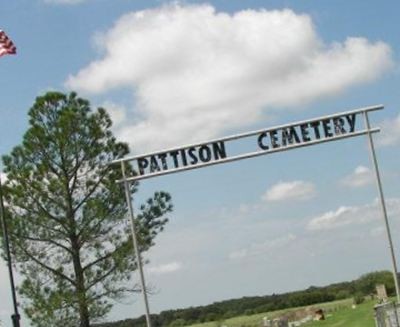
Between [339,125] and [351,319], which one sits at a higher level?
[339,125]

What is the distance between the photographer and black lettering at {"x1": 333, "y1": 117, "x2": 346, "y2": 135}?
18172 millimetres

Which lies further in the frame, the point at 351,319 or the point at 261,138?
the point at 351,319

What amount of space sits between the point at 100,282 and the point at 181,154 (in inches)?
371

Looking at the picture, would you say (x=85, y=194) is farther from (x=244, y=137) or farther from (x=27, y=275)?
(x=244, y=137)

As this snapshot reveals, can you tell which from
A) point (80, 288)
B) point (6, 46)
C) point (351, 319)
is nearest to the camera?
point (6, 46)

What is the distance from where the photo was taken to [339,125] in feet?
59.7

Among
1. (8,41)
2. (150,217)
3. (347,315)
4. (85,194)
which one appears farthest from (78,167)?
(347,315)

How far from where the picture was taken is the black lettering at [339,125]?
18.2 metres

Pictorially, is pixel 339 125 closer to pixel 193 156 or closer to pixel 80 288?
pixel 193 156

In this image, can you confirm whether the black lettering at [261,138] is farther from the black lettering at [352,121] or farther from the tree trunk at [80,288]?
→ the tree trunk at [80,288]

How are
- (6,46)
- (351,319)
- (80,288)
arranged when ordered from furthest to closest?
1. (351,319)
2. (80,288)
3. (6,46)

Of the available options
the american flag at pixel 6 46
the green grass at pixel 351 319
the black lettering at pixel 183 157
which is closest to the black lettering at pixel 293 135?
the black lettering at pixel 183 157

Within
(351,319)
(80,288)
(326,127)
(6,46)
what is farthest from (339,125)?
(351,319)

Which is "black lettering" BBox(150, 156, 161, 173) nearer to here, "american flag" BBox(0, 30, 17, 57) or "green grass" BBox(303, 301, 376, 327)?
"american flag" BBox(0, 30, 17, 57)
